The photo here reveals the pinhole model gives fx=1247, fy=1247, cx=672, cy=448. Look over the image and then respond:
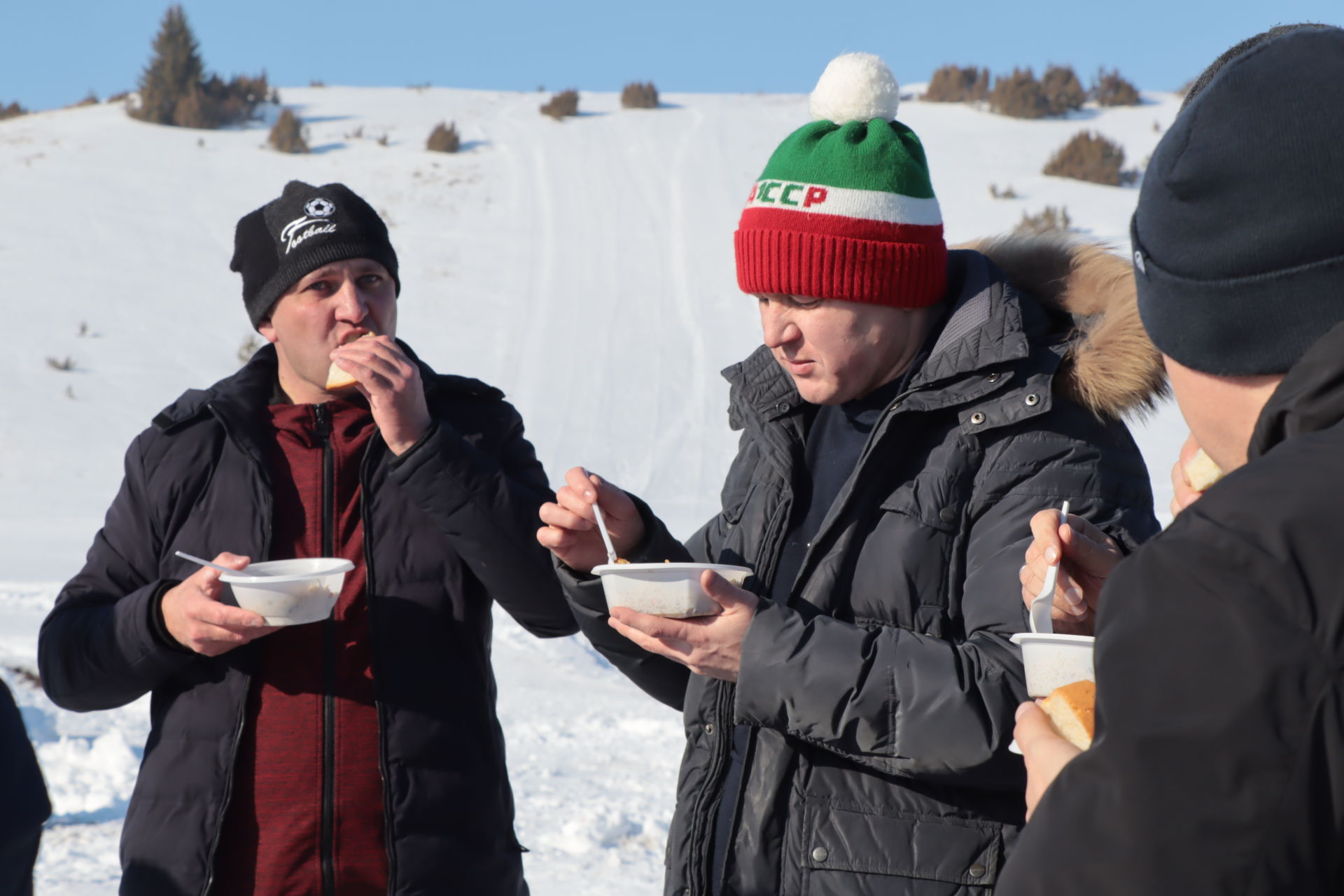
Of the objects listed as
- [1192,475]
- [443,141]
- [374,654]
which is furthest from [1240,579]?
[443,141]

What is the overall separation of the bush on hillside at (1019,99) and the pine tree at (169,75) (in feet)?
55.4

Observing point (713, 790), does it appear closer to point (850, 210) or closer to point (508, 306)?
point (850, 210)

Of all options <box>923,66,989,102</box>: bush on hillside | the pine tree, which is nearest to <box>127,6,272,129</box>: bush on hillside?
the pine tree

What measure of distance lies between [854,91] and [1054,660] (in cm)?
147

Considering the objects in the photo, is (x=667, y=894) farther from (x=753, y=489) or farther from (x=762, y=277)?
(x=762, y=277)

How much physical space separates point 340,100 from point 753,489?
92.3 feet

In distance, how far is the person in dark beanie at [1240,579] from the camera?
103 centimetres

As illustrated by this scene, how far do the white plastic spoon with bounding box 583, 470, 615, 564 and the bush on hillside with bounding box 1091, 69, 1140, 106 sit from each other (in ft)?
95.0

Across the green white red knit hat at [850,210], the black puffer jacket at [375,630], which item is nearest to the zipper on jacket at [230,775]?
the black puffer jacket at [375,630]

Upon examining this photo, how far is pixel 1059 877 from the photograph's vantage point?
3.67 feet

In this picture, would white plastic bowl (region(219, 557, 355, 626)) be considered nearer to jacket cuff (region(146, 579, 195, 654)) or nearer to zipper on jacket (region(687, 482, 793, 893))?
jacket cuff (region(146, 579, 195, 654))

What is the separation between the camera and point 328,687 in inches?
111

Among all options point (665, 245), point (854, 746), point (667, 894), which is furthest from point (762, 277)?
point (665, 245)

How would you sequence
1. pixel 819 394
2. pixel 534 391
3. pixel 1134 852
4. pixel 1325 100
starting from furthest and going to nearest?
1. pixel 534 391
2. pixel 819 394
3. pixel 1325 100
4. pixel 1134 852
